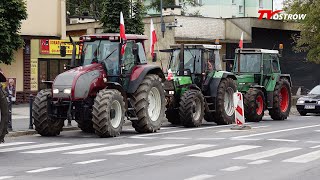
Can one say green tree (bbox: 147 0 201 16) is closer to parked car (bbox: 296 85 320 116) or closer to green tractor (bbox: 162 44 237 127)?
parked car (bbox: 296 85 320 116)

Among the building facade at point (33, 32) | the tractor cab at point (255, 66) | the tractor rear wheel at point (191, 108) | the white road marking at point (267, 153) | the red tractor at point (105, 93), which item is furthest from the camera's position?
the building facade at point (33, 32)

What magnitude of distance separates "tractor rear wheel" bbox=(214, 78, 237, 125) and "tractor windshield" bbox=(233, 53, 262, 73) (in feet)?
10.3

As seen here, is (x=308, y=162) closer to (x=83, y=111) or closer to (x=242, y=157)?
(x=242, y=157)

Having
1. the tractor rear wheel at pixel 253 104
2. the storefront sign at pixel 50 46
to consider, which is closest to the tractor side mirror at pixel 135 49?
the tractor rear wheel at pixel 253 104

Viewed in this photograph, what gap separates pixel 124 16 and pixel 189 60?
23.0 ft

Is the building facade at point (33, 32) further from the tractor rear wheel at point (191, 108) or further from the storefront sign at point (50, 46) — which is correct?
the tractor rear wheel at point (191, 108)

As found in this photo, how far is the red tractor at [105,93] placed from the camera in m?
17.6

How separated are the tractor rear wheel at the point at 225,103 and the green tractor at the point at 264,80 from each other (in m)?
1.73

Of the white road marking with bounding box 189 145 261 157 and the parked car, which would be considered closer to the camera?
the white road marking with bounding box 189 145 261 157

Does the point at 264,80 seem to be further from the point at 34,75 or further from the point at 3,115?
the point at 3,115

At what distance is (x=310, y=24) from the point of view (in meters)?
38.2

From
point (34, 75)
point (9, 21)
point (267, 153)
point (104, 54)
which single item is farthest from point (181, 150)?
point (34, 75)

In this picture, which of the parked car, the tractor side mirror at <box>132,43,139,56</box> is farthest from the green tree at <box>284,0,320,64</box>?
the tractor side mirror at <box>132,43,139,56</box>

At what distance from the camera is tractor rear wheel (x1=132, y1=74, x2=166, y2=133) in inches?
744
